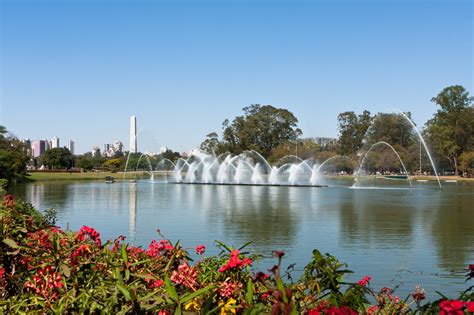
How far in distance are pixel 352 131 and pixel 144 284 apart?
109772 millimetres

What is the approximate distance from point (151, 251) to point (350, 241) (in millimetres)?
13117

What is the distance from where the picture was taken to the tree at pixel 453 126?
82.8 metres

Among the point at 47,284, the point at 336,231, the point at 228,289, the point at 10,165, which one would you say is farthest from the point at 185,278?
the point at 10,165

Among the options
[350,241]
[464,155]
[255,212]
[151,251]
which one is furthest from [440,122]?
[151,251]

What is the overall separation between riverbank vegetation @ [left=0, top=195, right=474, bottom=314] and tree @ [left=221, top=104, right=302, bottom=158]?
329 feet

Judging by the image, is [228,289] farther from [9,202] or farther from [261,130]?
[261,130]

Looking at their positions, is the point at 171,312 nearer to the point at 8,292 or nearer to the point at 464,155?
the point at 8,292

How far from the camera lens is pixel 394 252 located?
14.8 meters

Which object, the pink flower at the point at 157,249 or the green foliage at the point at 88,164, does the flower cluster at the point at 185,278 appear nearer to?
the pink flower at the point at 157,249

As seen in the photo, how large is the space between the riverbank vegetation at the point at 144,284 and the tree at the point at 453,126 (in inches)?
3291

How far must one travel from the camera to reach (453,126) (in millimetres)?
86062

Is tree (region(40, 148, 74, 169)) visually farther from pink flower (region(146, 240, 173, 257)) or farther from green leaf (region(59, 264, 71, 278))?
green leaf (region(59, 264, 71, 278))

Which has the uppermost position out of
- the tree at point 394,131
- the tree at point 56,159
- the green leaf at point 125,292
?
the tree at point 394,131

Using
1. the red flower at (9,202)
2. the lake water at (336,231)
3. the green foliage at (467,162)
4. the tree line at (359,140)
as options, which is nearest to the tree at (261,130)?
the tree line at (359,140)
